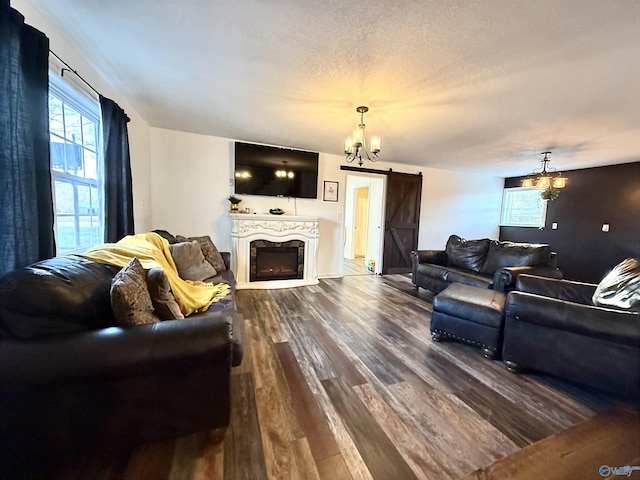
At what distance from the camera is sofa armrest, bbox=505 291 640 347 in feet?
5.13

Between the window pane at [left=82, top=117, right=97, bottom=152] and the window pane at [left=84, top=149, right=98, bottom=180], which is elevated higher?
the window pane at [left=82, top=117, right=97, bottom=152]

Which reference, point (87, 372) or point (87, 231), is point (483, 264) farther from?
point (87, 231)

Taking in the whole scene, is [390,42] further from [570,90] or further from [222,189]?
[222,189]

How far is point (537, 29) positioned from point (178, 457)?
2.96 m

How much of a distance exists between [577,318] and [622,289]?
598mm

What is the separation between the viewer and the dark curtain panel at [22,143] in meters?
1.21

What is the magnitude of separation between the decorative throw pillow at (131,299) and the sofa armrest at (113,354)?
2.6 inches

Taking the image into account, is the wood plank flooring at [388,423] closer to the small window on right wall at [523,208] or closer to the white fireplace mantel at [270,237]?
the white fireplace mantel at [270,237]

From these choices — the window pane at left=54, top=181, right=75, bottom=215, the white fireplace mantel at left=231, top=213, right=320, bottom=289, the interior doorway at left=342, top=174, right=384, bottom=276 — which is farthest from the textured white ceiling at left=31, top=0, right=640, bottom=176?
the interior doorway at left=342, top=174, right=384, bottom=276

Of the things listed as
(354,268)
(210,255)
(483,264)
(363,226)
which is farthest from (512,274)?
(363,226)

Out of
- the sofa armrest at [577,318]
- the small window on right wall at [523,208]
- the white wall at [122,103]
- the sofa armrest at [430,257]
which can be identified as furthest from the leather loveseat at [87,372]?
the small window on right wall at [523,208]

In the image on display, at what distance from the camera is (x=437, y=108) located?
256 cm

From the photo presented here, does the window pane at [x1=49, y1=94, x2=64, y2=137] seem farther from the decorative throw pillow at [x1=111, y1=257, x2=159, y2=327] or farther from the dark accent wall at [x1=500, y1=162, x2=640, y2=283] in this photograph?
the dark accent wall at [x1=500, y1=162, x2=640, y2=283]

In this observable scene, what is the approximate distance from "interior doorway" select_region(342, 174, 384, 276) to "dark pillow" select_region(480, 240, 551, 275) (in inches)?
78.6
